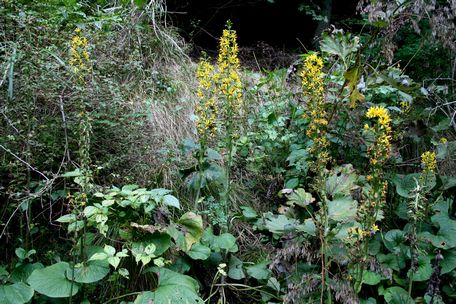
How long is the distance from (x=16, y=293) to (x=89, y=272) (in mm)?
331

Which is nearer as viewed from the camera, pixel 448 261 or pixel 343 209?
pixel 343 209

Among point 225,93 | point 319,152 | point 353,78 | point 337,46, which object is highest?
point 337,46

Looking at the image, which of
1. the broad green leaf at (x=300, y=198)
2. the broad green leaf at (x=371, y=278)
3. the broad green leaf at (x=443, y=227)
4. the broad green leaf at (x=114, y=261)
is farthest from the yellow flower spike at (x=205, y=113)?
the broad green leaf at (x=443, y=227)

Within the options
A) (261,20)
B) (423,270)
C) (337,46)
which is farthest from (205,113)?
(261,20)

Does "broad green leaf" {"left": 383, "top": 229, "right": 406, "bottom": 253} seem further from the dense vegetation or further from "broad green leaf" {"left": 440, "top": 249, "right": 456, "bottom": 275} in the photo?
"broad green leaf" {"left": 440, "top": 249, "right": 456, "bottom": 275}

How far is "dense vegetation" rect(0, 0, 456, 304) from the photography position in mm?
2113

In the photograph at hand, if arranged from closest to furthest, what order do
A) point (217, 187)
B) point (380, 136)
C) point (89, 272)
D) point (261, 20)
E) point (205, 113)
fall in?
point (380, 136) < point (89, 272) < point (205, 113) < point (217, 187) < point (261, 20)

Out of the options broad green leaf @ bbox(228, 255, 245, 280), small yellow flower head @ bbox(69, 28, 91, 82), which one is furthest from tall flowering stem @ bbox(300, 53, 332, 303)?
small yellow flower head @ bbox(69, 28, 91, 82)

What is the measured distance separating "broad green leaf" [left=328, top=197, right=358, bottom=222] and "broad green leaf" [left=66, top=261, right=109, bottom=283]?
3.68 feet

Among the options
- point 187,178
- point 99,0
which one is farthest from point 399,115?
point 99,0

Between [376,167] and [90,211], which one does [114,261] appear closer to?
[90,211]

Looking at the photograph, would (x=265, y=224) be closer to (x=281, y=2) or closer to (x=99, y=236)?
(x=99, y=236)

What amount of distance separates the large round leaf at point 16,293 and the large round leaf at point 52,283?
0.06 metres

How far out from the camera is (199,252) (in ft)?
7.78
